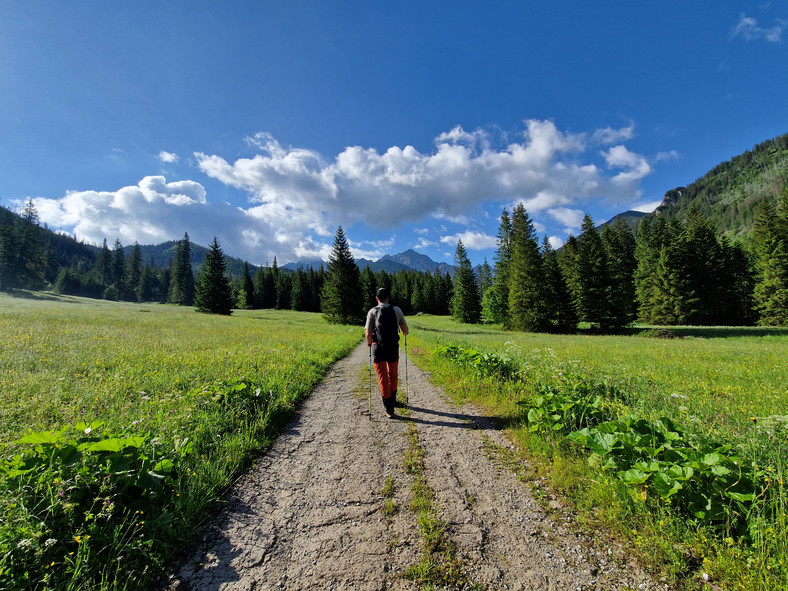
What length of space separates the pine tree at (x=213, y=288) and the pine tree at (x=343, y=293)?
1896 centimetres

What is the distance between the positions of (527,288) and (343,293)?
25.0 meters

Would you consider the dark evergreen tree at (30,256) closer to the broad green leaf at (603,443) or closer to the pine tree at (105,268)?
the pine tree at (105,268)

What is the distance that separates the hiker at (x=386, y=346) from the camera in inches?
272

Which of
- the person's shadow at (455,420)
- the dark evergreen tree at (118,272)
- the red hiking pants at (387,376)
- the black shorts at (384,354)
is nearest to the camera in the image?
the person's shadow at (455,420)

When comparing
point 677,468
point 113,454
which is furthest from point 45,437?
point 677,468

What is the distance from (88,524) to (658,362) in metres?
16.6

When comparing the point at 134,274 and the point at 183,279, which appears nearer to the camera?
the point at 183,279

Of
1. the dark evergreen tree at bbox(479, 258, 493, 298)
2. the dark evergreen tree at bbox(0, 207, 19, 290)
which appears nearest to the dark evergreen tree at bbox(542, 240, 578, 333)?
the dark evergreen tree at bbox(479, 258, 493, 298)

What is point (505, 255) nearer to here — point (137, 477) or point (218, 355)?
point (218, 355)

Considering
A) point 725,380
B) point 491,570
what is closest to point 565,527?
point 491,570

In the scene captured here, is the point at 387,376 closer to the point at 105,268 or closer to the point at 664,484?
the point at 664,484

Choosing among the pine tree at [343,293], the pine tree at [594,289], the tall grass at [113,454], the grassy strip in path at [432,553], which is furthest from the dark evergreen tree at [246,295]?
the grassy strip in path at [432,553]

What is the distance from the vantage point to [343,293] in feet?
142

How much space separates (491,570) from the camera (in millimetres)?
2699
